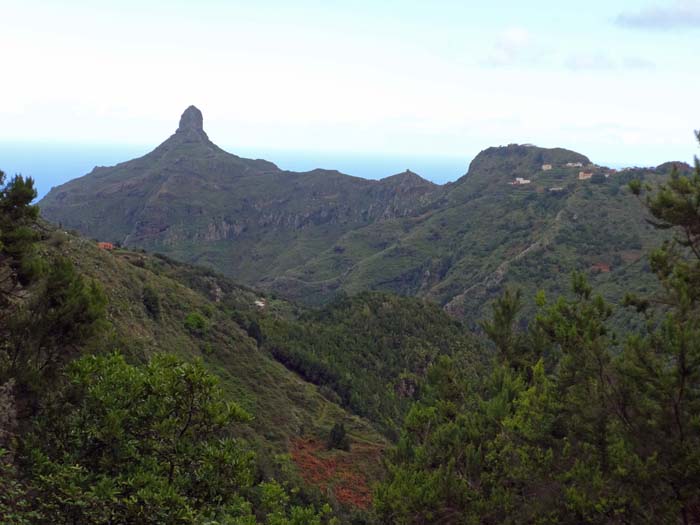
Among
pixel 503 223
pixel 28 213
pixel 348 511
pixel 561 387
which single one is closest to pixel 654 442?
pixel 561 387

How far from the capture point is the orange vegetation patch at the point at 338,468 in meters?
34.2

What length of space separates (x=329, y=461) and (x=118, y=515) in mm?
32142

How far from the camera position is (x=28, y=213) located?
16688mm

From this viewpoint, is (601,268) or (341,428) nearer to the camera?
(341,428)

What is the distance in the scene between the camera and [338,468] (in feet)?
125

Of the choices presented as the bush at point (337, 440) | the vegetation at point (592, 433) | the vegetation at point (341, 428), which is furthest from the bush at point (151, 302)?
the vegetation at point (592, 433)

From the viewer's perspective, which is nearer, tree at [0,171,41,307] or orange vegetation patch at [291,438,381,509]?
tree at [0,171,41,307]

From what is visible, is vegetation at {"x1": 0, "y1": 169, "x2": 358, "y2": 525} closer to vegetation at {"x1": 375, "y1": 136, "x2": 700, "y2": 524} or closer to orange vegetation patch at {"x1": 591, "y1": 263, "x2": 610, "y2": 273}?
vegetation at {"x1": 375, "y1": 136, "x2": 700, "y2": 524}

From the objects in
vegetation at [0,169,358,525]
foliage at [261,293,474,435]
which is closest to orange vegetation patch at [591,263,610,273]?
foliage at [261,293,474,435]

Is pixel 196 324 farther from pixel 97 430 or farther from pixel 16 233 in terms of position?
pixel 97 430

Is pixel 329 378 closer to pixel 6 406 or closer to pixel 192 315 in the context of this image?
pixel 192 315

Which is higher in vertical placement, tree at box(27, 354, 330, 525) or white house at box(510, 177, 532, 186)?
white house at box(510, 177, 532, 186)

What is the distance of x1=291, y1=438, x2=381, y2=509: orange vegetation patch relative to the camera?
112ft

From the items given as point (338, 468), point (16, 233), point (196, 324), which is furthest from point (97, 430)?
point (196, 324)
